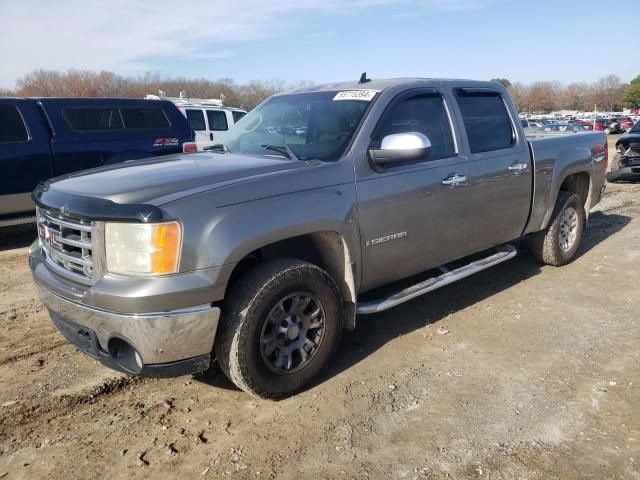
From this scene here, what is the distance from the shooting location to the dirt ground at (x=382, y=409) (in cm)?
276

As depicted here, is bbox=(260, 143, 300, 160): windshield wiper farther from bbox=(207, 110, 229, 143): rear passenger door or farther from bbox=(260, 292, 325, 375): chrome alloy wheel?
bbox=(207, 110, 229, 143): rear passenger door

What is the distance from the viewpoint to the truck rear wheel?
3.02 meters

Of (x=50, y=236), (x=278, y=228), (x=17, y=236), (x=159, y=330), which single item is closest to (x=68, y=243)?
(x=50, y=236)

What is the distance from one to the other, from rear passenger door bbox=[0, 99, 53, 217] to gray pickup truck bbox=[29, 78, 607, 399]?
4.30 meters

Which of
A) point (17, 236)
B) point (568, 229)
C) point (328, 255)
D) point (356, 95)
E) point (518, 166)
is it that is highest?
point (356, 95)

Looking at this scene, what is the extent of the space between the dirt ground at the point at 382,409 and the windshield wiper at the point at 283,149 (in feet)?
4.90

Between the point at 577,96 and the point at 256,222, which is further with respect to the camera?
the point at 577,96

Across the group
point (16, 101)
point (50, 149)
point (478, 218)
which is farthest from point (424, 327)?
point (16, 101)

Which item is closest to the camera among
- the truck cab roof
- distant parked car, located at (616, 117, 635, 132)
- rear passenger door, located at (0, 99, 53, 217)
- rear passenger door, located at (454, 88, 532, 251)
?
the truck cab roof

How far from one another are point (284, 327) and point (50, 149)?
598 centimetres

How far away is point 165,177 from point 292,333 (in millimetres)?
1204

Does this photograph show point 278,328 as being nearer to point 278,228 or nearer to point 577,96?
point 278,228

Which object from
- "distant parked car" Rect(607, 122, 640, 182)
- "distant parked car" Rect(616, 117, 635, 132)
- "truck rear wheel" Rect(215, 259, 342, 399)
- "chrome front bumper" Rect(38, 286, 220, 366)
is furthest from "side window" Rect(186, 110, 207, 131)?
"distant parked car" Rect(616, 117, 635, 132)

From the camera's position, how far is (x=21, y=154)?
291 inches
